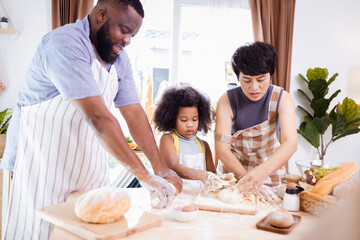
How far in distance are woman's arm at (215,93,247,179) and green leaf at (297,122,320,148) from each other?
246 cm

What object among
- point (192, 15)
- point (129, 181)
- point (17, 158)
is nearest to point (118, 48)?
point (17, 158)

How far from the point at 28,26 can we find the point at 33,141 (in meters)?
2.58

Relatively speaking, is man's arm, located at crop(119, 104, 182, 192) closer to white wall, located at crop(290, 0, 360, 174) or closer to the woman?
the woman

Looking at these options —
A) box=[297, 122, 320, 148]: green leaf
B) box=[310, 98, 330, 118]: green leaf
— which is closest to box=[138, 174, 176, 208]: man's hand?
box=[297, 122, 320, 148]: green leaf

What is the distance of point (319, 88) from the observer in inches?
162

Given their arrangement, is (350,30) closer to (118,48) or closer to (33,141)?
(118,48)

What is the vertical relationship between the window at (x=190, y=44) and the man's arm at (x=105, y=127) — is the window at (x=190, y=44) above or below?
above

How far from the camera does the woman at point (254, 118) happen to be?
1.79 m

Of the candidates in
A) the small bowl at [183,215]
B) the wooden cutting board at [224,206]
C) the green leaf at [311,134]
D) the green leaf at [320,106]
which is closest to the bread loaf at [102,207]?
the small bowl at [183,215]

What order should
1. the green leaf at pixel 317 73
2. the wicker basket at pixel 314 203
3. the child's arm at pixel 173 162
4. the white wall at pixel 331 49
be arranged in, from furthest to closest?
the white wall at pixel 331 49 → the green leaf at pixel 317 73 → the child's arm at pixel 173 162 → the wicker basket at pixel 314 203

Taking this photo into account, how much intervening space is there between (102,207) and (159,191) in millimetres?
325

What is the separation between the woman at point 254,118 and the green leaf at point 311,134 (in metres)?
2.25

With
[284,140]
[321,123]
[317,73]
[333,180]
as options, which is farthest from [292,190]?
[317,73]

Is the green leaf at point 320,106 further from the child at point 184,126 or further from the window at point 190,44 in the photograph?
the child at point 184,126
